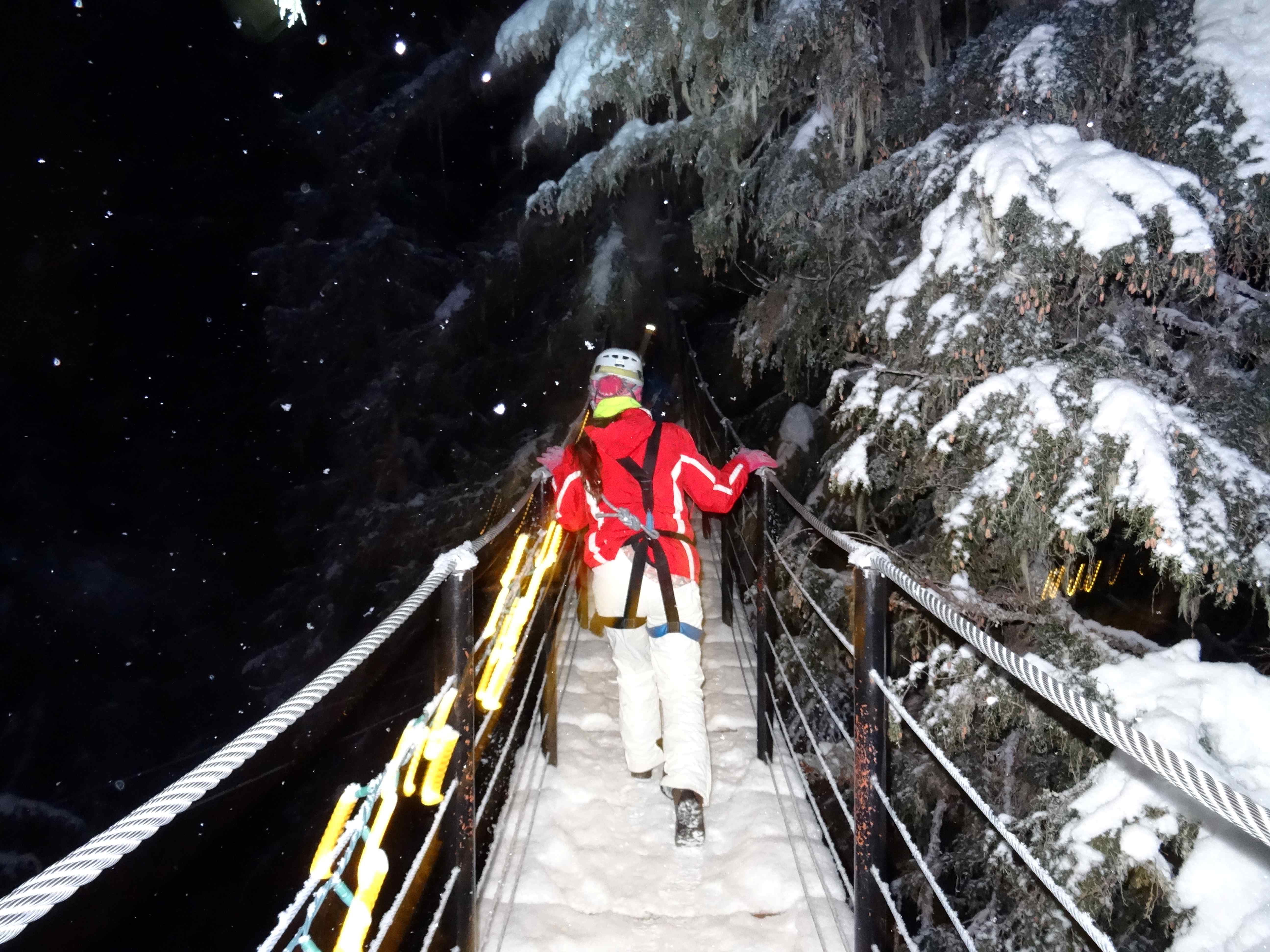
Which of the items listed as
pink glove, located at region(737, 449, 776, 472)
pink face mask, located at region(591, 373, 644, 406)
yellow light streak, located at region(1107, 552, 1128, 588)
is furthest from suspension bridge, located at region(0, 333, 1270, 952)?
yellow light streak, located at region(1107, 552, 1128, 588)

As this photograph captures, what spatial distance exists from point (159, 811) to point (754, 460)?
260 cm

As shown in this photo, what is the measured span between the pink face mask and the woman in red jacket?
0.06m

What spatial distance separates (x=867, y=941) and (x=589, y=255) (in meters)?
12.7

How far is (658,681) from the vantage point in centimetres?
312

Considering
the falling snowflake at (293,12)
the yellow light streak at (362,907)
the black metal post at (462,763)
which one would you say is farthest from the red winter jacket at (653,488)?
the falling snowflake at (293,12)

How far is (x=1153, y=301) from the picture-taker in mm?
3277

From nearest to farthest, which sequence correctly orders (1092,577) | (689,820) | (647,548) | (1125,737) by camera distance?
(1125,737) → (689,820) → (647,548) → (1092,577)

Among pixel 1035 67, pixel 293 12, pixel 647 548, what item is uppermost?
pixel 293 12

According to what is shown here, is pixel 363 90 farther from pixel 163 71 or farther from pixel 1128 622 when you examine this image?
pixel 1128 622

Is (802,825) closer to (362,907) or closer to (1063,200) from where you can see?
(362,907)

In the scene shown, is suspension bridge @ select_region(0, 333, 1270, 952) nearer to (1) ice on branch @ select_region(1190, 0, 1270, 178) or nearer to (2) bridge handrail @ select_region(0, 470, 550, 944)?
(2) bridge handrail @ select_region(0, 470, 550, 944)

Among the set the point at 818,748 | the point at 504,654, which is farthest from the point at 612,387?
the point at 818,748

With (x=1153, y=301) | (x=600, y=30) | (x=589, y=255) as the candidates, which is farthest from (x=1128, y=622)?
(x=589, y=255)

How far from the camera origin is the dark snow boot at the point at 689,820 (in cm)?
285
